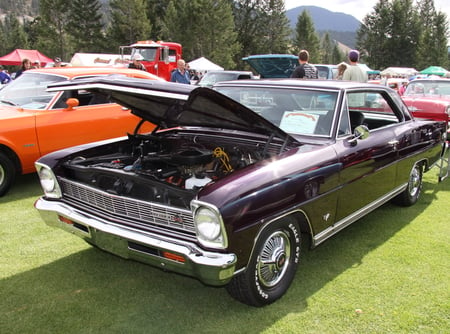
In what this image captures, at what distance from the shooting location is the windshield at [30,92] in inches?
230

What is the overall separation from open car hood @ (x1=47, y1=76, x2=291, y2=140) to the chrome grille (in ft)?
2.41

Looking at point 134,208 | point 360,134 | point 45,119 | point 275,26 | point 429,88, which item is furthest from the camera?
point 275,26

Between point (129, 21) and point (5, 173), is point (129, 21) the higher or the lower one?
the higher one

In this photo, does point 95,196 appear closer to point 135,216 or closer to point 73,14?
point 135,216

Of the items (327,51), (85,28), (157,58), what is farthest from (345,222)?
(327,51)

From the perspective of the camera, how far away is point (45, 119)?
5.51m

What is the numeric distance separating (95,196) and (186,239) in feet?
2.92

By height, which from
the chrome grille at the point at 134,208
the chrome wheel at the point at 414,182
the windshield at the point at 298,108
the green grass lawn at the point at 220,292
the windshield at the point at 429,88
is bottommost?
the green grass lawn at the point at 220,292

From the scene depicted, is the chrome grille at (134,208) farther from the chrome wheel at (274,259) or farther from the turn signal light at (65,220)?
the chrome wheel at (274,259)

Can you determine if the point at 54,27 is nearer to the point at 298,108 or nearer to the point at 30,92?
the point at 30,92

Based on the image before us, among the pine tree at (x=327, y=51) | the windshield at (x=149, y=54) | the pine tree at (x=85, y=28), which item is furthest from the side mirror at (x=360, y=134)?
the pine tree at (x=327, y=51)

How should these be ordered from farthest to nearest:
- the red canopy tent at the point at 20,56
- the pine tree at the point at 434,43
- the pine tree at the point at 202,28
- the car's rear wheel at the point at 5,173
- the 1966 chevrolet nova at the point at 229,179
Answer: the pine tree at the point at 434,43 < the pine tree at the point at 202,28 < the red canopy tent at the point at 20,56 < the car's rear wheel at the point at 5,173 < the 1966 chevrolet nova at the point at 229,179

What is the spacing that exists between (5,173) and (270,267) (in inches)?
158

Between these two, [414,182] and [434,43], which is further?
[434,43]
